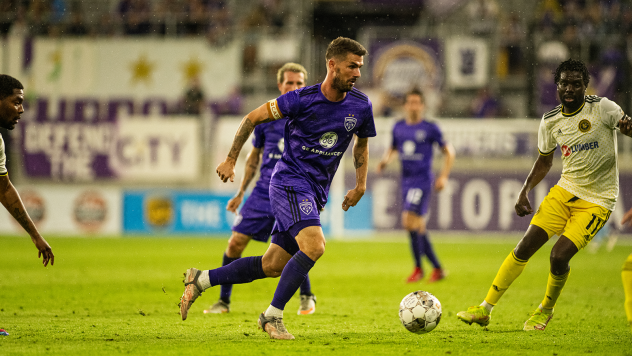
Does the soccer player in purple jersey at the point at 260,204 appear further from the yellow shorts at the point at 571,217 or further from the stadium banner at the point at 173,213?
the stadium banner at the point at 173,213

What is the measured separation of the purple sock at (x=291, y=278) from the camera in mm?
5227

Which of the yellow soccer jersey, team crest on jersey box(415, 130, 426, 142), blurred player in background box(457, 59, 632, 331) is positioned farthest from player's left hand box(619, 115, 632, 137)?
team crest on jersey box(415, 130, 426, 142)

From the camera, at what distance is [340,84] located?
5328mm

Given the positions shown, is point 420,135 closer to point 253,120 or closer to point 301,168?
point 301,168

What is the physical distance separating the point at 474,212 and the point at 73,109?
37.2 ft

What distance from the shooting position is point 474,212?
18.1 meters

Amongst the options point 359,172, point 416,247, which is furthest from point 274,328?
point 416,247

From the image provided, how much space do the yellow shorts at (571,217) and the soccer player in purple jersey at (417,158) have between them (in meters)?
4.29

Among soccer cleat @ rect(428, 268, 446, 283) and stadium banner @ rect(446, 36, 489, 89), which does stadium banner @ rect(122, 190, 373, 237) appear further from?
soccer cleat @ rect(428, 268, 446, 283)

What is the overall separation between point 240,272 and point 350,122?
1438 mm

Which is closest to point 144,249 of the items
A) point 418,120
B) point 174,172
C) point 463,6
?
point 174,172

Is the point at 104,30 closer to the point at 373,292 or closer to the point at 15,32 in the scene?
the point at 15,32

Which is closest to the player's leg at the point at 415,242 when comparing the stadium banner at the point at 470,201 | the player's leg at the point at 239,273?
the player's leg at the point at 239,273

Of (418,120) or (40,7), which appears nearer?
(418,120)
